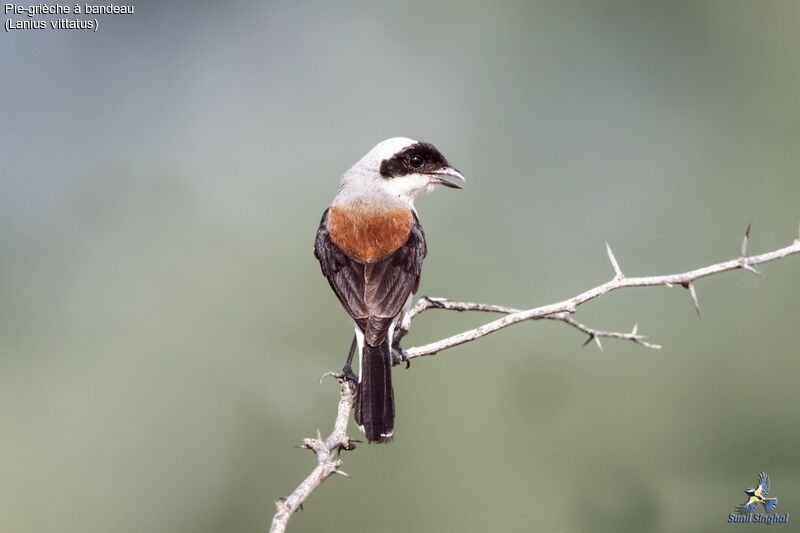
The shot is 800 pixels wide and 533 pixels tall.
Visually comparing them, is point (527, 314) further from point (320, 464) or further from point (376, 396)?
point (320, 464)

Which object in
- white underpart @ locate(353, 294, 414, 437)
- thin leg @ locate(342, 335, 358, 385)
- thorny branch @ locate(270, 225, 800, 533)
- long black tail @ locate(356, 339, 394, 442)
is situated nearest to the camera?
thorny branch @ locate(270, 225, 800, 533)

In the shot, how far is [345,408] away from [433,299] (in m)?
0.80

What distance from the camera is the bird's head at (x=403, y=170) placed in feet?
16.9

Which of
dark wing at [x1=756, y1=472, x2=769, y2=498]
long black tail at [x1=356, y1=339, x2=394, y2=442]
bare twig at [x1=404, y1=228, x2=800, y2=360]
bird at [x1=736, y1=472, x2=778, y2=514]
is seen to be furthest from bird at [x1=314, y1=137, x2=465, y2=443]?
dark wing at [x1=756, y1=472, x2=769, y2=498]

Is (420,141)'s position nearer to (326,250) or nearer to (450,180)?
(450,180)

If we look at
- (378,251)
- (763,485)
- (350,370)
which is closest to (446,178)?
(378,251)

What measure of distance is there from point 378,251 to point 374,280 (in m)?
0.23

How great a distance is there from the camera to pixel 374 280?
14.6ft

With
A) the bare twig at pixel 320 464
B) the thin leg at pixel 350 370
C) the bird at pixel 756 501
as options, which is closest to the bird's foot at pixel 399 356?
the thin leg at pixel 350 370

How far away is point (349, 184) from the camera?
5.20 metres

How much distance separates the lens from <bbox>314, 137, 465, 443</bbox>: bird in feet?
13.4

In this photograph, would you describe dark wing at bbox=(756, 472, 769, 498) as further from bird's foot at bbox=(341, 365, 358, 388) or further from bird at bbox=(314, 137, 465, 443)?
bird's foot at bbox=(341, 365, 358, 388)

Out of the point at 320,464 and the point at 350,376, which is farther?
the point at 350,376

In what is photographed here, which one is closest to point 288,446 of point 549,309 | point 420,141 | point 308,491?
point 420,141
